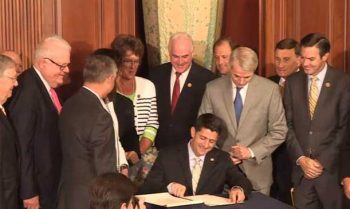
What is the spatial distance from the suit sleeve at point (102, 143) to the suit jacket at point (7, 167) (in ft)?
1.40

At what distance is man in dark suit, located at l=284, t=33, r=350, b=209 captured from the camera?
15.8 ft

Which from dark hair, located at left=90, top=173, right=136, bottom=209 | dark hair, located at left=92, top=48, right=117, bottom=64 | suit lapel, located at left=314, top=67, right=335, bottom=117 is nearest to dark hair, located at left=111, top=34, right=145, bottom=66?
dark hair, located at left=92, top=48, right=117, bottom=64

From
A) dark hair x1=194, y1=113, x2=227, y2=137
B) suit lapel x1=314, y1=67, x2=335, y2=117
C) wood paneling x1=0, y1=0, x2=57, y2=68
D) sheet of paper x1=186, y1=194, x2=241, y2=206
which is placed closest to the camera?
sheet of paper x1=186, y1=194, x2=241, y2=206

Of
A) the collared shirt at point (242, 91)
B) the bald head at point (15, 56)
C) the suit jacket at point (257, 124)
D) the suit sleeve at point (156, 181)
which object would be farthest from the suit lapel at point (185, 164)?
the bald head at point (15, 56)

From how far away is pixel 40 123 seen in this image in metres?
4.41

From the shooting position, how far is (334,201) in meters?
4.81

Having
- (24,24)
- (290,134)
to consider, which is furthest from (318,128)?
(24,24)

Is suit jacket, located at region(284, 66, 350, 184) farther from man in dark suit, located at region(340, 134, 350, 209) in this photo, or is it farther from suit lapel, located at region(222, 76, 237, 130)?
suit lapel, located at region(222, 76, 237, 130)

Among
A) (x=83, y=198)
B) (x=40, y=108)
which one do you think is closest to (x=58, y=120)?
(x=40, y=108)

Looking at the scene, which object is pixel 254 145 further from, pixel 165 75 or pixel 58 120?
pixel 58 120

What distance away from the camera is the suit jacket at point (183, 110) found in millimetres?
5242

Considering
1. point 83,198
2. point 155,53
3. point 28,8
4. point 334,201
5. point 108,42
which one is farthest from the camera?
point 155,53

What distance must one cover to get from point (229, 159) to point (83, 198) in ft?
3.22

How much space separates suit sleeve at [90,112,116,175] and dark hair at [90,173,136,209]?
97 centimetres
